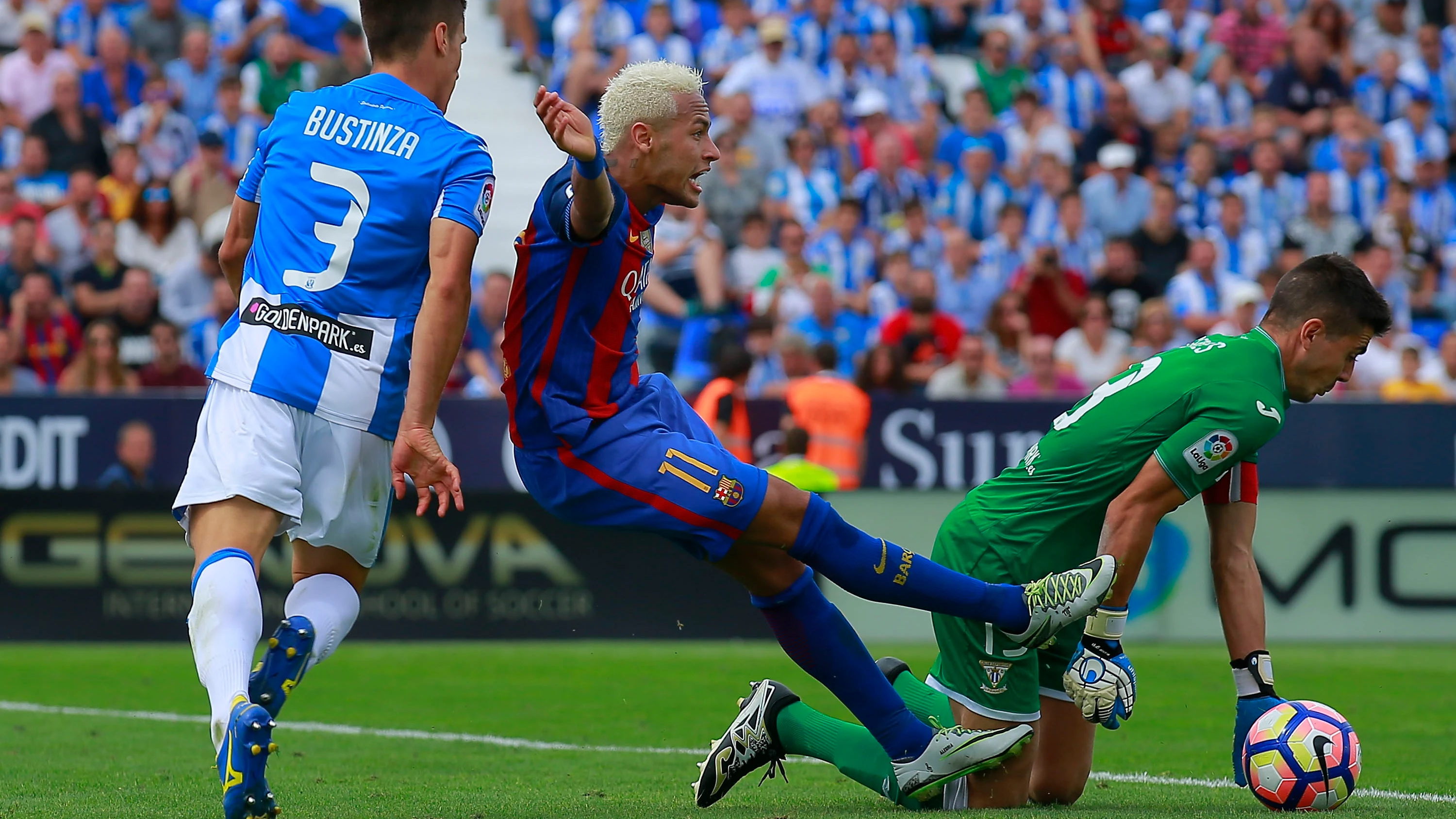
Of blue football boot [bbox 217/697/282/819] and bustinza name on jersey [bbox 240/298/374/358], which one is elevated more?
bustinza name on jersey [bbox 240/298/374/358]

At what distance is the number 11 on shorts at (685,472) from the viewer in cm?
480

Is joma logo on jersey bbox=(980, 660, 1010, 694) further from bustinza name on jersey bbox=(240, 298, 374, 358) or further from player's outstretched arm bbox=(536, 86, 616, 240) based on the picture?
bustinza name on jersey bbox=(240, 298, 374, 358)

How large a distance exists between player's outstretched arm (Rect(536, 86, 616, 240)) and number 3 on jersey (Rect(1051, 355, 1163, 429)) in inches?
69.0

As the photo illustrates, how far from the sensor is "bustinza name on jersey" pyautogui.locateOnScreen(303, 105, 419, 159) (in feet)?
15.9

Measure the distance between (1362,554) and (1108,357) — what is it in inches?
118

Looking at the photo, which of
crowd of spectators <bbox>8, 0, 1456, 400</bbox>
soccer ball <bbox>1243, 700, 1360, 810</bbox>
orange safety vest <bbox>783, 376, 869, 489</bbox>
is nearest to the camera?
soccer ball <bbox>1243, 700, 1360, 810</bbox>

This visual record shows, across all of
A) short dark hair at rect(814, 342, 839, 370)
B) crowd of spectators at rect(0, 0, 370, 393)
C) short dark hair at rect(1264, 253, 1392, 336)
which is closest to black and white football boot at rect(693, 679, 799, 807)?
short dark hair at rect(1264, 253, 1392, 336)

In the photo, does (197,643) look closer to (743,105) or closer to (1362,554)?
(1362,554)

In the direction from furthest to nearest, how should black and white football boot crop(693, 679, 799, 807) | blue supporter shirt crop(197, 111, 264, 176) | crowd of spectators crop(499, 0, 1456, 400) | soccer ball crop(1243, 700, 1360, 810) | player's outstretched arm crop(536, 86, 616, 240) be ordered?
blue supporter shirt crop(197, 111, 264, 176) < crowd of spectators crop(499, 0, 1456, 400) < black and white football boot crop(693, 679, 799, 807) < soccer ball crop(1243, 700, 1360, 810) < player's outstretched arm crop(536, 86, 616, 240)

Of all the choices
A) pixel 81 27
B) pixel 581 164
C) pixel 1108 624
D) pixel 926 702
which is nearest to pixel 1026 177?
pixel 81 27

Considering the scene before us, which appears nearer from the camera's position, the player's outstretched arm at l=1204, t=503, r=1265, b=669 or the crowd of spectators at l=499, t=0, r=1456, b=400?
the player's outstretched arm at l=1204, t=503, r=1265, b=669

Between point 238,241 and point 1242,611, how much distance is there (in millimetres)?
3369

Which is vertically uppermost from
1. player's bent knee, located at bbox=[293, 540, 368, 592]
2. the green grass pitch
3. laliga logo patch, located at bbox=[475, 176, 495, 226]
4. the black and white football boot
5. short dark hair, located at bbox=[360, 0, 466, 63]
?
short dark hair, located at bbox=[360, 0, 466, 63]

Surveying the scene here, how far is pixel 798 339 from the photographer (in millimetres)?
13055
